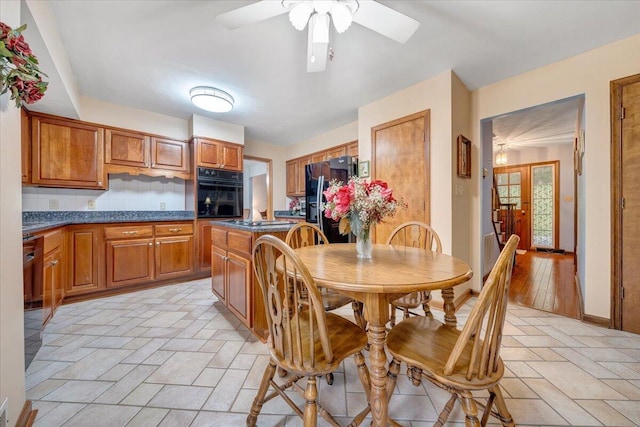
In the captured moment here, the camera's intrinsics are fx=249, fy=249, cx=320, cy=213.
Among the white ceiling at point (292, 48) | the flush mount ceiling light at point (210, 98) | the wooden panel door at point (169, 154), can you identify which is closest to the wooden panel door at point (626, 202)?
the white ceiling at point (292, 48)

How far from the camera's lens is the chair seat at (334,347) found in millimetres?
938

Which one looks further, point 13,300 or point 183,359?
point 183,359

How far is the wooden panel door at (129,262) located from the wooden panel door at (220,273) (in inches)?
45.4

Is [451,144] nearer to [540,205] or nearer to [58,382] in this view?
[58,382]

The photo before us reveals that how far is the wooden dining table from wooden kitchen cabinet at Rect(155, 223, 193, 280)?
9.06 feet

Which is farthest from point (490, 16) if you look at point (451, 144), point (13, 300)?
point (13, 300)

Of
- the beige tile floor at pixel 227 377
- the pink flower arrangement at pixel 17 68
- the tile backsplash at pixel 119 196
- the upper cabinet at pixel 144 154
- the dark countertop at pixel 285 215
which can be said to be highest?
the upper cabinet at pixel 144 154

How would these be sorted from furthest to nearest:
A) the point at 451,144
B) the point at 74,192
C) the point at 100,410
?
the point at 74,192
the point at 451,144
the point at 100,410

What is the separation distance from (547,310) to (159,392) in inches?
131

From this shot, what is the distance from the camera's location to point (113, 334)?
200cm

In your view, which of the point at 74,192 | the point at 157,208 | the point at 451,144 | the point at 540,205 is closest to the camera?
the point at 451,144

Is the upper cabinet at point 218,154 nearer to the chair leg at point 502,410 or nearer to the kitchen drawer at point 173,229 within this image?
the kitchen drawer at point 173,229

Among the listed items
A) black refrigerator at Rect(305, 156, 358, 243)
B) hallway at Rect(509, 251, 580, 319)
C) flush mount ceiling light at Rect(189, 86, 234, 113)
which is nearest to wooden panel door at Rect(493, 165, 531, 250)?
hallway at Rect(509, 251, 580, 319)

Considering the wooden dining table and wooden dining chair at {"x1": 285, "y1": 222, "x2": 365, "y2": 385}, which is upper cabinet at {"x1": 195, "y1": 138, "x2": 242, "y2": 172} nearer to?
wooden dining chair at {"x1": 285, "y1": 222, "x2": 365, "y2": 385}
